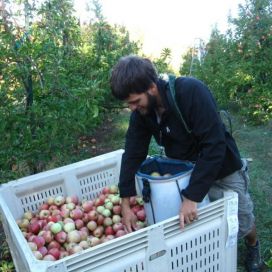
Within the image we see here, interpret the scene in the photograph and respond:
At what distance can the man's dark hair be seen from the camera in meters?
1.84

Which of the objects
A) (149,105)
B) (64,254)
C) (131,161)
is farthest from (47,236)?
(149,105)

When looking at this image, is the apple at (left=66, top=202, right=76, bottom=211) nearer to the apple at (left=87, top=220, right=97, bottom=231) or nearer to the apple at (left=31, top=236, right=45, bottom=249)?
the apple at (left=87, top=220, right=97, bottom=231)

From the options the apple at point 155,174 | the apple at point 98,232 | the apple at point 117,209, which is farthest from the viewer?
the apple at point 117,209

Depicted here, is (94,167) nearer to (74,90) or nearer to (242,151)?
(74,90)

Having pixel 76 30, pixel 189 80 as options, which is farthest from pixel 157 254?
pixel 76 30

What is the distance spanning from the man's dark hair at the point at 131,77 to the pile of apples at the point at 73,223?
949 mm

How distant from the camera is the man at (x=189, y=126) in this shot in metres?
1.87

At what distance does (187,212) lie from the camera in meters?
1.85

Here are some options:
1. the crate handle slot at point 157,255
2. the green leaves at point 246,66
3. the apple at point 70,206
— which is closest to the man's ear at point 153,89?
the crate handle slot at point 157,255

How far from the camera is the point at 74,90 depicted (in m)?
2.65

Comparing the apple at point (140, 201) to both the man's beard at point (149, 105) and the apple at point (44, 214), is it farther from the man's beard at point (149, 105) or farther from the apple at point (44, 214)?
the man's beard at point (149, 105)

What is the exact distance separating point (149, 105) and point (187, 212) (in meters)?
0.57

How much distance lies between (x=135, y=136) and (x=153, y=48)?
8.28 m

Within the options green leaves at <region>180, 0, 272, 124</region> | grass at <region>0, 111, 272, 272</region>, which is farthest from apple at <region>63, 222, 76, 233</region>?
green leaves at <region>180, 0, 272, 124</region>
